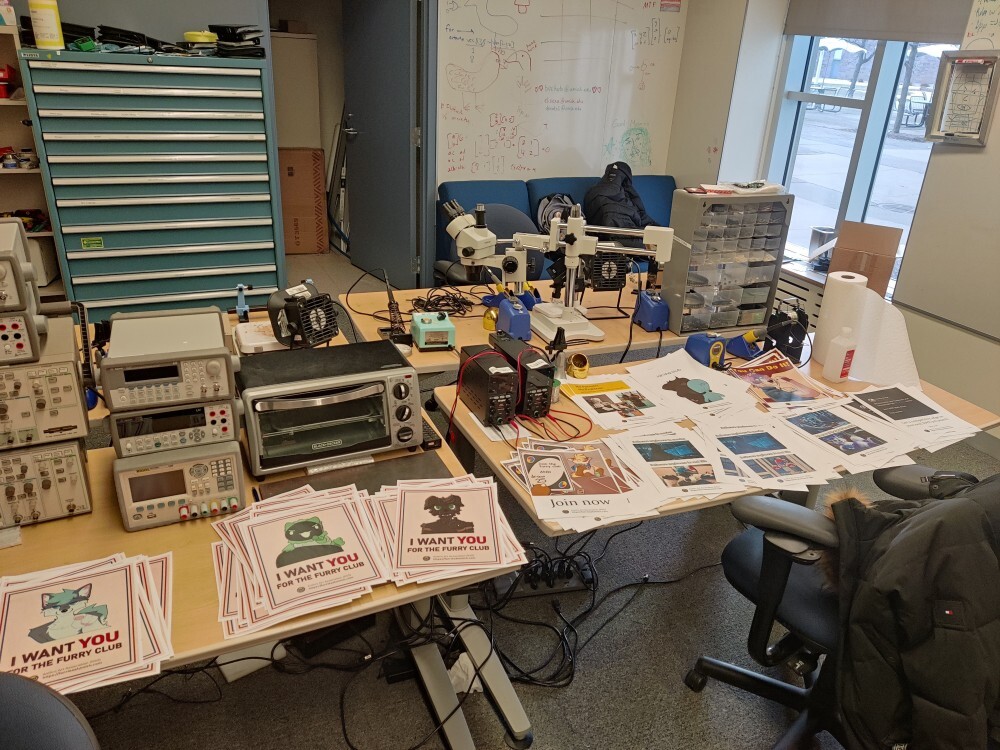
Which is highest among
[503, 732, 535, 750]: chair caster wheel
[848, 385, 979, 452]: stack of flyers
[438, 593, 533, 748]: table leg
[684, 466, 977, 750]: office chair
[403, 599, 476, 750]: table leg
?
[848, 385, 979, 452]: stack of flyers

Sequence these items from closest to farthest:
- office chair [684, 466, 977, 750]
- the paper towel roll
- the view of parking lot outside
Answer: office chair [684, 466, 977, 750] → the paper towel roll → the view of parking lot outside

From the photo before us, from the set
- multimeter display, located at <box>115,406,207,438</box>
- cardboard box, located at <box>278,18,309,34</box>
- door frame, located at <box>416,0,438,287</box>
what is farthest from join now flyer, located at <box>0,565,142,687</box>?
cardboard box, located at <box>278,18,309,34</box>

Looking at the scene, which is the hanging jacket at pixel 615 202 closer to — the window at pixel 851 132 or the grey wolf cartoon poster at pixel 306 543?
the window at pixel 851 132

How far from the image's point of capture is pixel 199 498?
1.38 meters

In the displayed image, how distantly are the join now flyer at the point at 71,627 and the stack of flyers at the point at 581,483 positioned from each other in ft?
2.57

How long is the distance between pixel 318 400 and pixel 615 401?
837 mm

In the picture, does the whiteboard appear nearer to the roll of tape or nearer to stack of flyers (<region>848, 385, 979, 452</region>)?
the roll of tape

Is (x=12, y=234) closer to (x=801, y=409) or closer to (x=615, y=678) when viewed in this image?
(x=615, y=678)

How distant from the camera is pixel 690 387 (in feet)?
6.58

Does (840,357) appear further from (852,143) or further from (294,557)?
(852,143)

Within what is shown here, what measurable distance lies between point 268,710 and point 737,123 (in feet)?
13.6

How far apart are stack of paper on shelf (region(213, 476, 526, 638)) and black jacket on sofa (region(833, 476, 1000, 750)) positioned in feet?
2.16

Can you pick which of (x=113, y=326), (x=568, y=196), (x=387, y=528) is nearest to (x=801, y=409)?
(x=387, y=528)

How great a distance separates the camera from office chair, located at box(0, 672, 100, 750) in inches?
31.1
